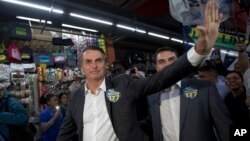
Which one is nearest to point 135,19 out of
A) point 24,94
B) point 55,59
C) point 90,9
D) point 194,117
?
point 90,9

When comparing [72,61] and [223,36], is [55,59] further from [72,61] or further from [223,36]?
[223,36]

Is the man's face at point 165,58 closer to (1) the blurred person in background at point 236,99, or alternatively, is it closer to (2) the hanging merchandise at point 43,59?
(1) the blurred person in background at point 236,99

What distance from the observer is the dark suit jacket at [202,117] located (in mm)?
2219

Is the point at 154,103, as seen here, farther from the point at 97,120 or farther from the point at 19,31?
the point at 19,31

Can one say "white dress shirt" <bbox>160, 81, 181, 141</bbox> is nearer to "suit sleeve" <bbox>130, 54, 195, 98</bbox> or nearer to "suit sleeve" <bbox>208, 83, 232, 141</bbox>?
"suit sleeve" <bbox>208, 83, 232, 141</bbox>

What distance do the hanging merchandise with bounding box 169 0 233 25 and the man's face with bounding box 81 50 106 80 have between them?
253 cm

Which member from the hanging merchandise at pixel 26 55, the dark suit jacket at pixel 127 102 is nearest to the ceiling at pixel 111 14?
the hanging merchandise at pixel 26 55

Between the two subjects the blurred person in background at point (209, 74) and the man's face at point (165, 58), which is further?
the blurred person in background at point (209, 74)

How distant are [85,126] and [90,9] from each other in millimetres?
4889

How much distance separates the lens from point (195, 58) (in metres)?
1.76

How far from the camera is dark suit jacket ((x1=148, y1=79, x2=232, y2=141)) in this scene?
2.22 meters

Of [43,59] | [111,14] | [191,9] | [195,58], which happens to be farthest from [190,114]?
[43,59]

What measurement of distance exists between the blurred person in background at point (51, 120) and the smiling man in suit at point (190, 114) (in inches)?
117

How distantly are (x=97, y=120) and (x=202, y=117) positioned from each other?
777mm
